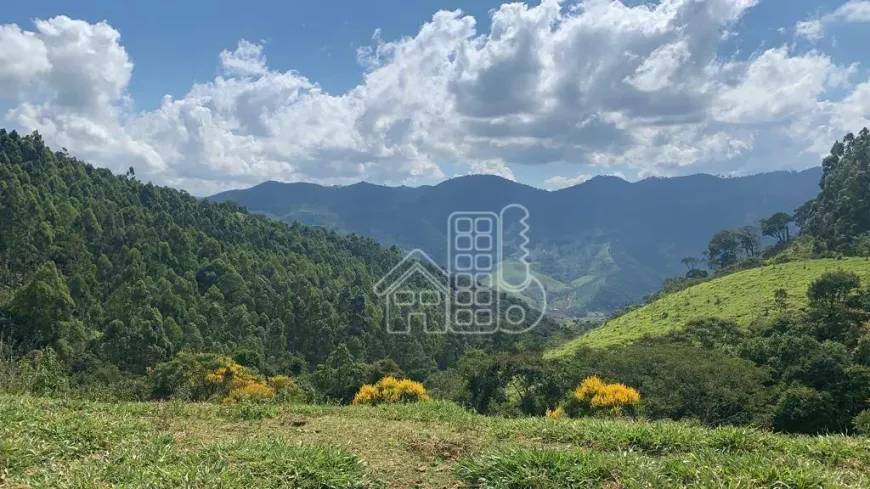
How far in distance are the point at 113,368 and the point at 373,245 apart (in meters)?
87.8

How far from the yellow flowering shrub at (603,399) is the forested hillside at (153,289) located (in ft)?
97.0

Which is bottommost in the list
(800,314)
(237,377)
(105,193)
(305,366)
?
(305,366)

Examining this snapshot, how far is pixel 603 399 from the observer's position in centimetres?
1564

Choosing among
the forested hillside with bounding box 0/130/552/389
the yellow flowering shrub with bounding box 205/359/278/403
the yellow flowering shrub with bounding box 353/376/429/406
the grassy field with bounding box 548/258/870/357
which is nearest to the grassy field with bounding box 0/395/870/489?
the yellow flowering shrub with bounding box 353/376/429/406

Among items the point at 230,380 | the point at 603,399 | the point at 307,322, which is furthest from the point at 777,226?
the point at 603,399

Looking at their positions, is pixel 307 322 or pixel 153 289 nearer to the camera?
pixel 153 289

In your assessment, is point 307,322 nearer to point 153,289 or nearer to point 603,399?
point 153,289

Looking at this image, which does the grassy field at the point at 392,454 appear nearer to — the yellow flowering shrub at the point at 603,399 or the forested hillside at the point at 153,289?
the yellow flowering shrub at the point at 603,399

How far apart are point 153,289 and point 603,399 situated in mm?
67579

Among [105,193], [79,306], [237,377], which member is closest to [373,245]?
[105,193]

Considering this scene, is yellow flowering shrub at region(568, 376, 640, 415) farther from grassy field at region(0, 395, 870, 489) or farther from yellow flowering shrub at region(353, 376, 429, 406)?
grassy field at region(0, 395, 870, 489)

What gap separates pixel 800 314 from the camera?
39125 millimetres

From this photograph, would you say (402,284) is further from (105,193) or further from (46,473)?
(46,473)

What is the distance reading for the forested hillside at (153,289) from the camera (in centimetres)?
5569
